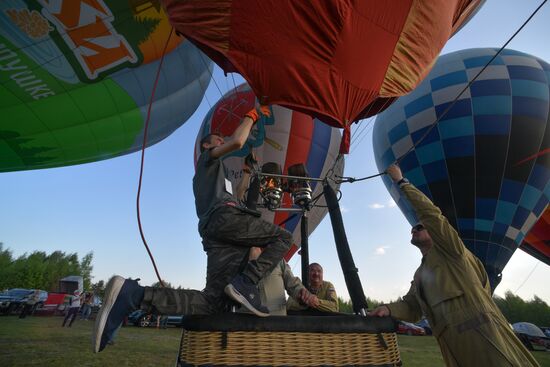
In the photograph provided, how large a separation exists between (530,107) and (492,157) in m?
1.67

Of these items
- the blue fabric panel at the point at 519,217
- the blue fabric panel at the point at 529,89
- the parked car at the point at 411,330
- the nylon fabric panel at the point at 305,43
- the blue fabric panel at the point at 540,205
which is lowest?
the nylon fabric panel at the point at 305,43

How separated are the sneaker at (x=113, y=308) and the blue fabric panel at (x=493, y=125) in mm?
9266

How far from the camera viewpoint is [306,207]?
231 centimetres

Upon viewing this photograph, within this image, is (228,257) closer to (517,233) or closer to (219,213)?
(219,213)

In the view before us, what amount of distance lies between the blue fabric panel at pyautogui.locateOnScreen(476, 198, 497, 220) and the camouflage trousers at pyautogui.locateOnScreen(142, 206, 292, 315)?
8232 millimetres

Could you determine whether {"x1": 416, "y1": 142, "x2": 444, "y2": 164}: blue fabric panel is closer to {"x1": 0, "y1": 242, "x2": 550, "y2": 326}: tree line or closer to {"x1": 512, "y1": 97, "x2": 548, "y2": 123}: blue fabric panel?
{"x1": 512, "y1": 97, "x2": 548, "y2": 123}: blue fabric panel

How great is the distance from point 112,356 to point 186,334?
14.7ft

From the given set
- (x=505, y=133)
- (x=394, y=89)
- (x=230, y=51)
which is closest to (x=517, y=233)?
(x=505, y=133)

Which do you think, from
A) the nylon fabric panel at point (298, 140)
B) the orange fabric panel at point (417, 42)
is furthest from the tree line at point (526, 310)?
the orange fabric panel at point (417, 42)

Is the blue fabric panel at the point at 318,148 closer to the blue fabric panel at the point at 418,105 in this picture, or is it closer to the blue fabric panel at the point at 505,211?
the blue fabric panel at the point at 418,105

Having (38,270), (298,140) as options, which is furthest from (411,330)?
(38,270)

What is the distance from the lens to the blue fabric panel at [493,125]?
8555 mm

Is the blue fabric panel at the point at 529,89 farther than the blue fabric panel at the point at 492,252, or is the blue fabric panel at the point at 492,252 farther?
the blue fabric panel at the point at 529,89

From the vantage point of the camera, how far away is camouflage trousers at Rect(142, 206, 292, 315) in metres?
1.54
